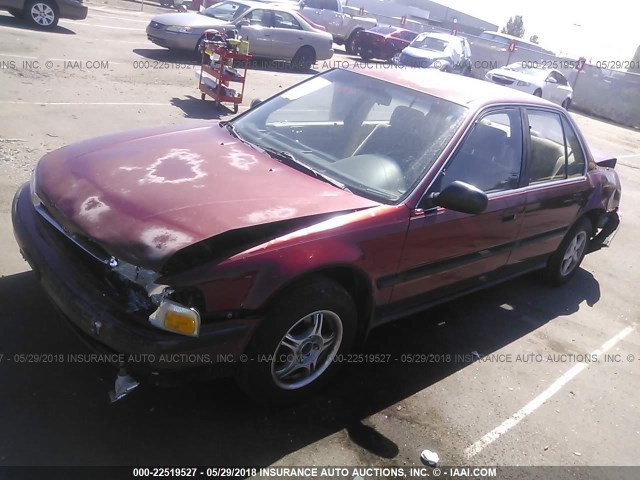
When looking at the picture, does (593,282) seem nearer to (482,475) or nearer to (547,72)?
(482,475)

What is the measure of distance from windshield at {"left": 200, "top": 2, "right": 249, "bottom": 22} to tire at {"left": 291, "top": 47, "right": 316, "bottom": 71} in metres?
1.94

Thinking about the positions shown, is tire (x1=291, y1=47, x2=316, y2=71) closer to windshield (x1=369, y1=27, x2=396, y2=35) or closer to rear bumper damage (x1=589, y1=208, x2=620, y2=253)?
windshield (x1=369, y1=27, x2=396, y2=35)

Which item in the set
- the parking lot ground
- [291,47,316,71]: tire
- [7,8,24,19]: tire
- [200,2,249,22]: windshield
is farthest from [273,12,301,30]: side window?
the parking lot ground

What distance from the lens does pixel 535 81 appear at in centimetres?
1881

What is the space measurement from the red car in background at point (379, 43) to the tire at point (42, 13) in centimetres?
1265

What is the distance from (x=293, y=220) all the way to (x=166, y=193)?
2.23ft

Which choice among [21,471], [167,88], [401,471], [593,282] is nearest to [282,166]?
[401,471]

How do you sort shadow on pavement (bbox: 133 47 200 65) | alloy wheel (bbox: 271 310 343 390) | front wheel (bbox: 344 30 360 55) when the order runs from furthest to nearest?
front wheel (bbox: 344 30 360 55) < shadow on pavement (bbox: 133 47 200 65) < alloy wheel (bbox: 271 310 343 390)

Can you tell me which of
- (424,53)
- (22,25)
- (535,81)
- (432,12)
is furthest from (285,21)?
(432,12)

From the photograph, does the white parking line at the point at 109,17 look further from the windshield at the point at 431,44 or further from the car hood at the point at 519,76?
the car hood at the point at 519,76

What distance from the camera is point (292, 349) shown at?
10.1 feet

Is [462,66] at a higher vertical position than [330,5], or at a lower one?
lower

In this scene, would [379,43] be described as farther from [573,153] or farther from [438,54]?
[573,153]

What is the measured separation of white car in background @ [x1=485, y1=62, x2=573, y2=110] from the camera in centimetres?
1861
